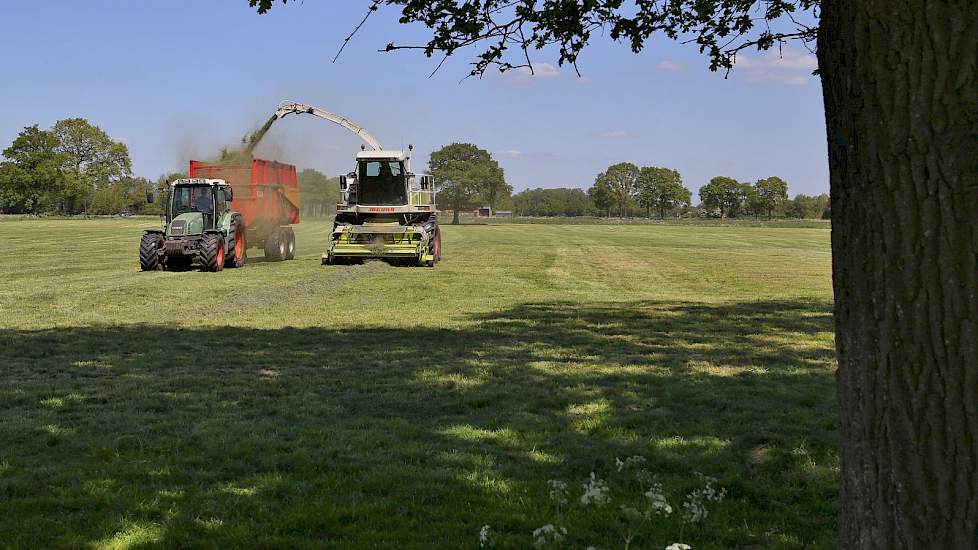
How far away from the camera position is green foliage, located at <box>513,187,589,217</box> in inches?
6353

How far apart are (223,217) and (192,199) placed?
2.96ft

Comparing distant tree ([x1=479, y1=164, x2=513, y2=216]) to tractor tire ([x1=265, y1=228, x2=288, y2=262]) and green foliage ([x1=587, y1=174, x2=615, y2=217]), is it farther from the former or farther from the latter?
tractor tire ([x1=265, y1=228, x2=288, y2=262])

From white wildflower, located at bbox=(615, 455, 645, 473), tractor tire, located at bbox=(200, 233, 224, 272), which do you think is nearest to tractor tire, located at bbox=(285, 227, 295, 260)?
tractor tire, located at bbox=(200, 233, 224, 272)

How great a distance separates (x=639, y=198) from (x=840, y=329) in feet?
407

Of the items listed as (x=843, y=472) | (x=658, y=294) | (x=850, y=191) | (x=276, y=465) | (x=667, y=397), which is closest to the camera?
(x=850, y=191)

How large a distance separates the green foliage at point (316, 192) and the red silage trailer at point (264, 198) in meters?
3.10

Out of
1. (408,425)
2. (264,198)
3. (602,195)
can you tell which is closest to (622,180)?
(602,195)

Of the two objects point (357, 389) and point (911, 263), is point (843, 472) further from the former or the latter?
point (357, 389)

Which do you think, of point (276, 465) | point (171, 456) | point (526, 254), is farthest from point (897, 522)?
point (526, 254)

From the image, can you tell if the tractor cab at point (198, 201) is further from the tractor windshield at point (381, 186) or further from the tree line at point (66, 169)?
the tree line at point (66, 169)

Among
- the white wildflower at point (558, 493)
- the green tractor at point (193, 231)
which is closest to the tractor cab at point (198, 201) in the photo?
the green tractor at point (193, 231)

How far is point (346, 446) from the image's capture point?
5.75 m

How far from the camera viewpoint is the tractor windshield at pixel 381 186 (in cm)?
2323

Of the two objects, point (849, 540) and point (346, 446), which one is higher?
point (849, 540)
